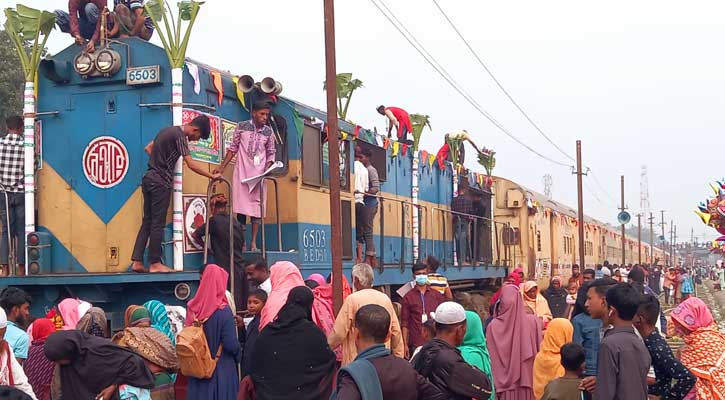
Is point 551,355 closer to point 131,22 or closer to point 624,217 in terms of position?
point 131,22

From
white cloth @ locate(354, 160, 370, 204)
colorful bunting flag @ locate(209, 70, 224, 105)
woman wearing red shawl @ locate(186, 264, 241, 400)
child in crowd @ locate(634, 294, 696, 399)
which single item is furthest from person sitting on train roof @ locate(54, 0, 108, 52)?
child in crowd @ locate(634, 294, 696, 399)

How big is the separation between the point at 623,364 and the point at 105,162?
6.35 metres

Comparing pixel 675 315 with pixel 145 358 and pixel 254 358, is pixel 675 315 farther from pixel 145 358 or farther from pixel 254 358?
pixel 145 358

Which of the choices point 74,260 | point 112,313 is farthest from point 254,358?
point 74,260

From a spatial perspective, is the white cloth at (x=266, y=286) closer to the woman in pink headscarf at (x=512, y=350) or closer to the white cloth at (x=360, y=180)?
the woman in pink headscarf at (x=512, y=350)

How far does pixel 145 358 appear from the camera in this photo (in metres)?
6.07

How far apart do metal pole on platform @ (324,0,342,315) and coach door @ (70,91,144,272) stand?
7.14 feet

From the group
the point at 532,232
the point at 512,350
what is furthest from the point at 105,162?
the point at 532,232

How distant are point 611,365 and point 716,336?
1.37 metres

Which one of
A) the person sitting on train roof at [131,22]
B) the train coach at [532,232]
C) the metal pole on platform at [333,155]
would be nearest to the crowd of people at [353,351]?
the metal pole on platform at [333,155]

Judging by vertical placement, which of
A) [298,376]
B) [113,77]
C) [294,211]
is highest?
[113,77]

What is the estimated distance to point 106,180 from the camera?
9.27m

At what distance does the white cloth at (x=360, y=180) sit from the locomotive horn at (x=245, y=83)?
289 centimetres

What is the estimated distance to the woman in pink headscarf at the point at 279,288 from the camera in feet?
21.8
